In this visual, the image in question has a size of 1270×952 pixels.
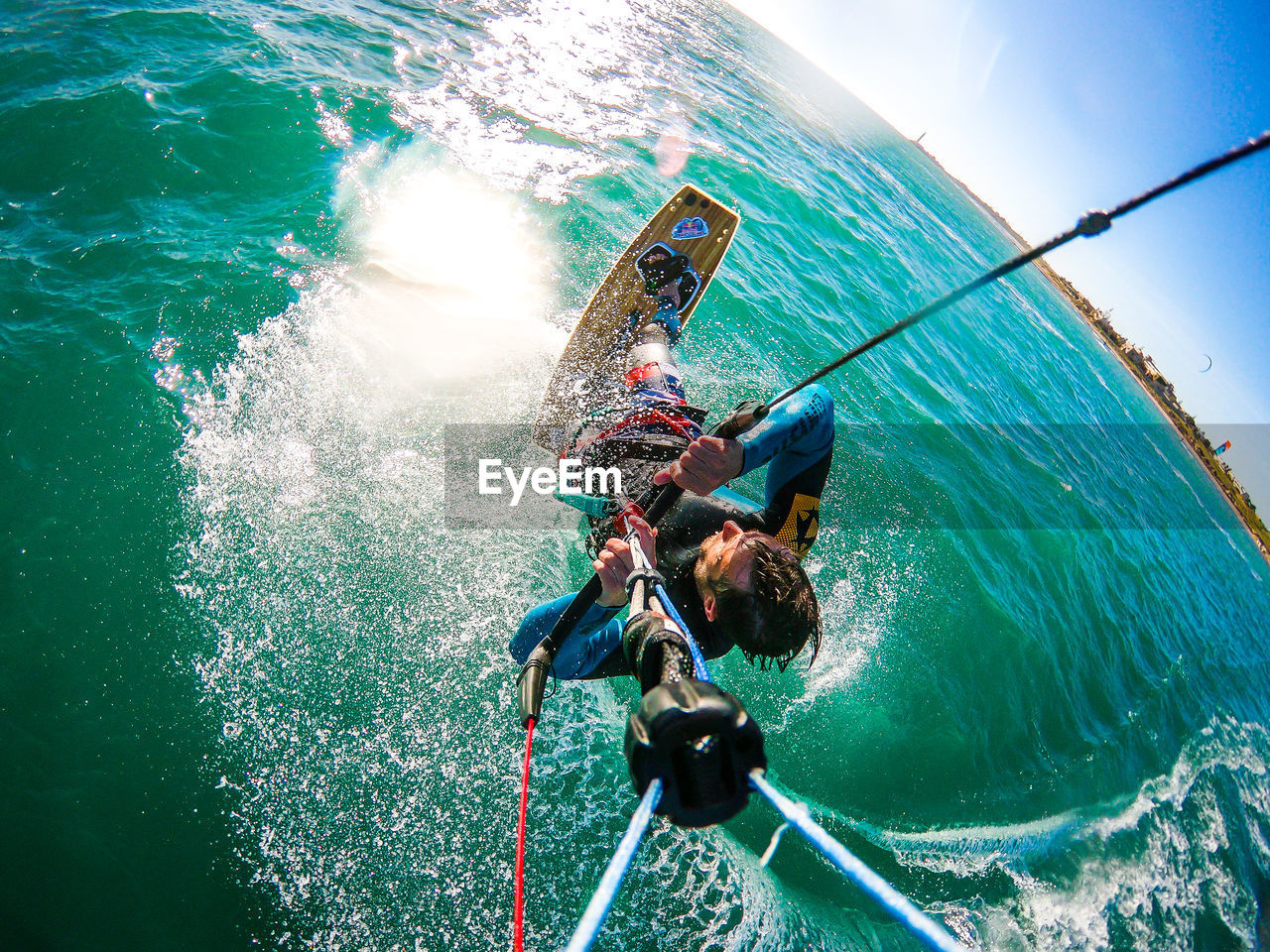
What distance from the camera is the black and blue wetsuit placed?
3072 millimetres

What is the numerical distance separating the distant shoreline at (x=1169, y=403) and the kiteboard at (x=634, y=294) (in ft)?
83.4

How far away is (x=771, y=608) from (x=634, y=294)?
4.46 m

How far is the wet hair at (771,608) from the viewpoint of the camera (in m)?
2.25

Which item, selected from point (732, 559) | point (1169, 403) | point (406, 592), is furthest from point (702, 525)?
point (1169, 403)

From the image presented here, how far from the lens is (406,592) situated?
163 inches

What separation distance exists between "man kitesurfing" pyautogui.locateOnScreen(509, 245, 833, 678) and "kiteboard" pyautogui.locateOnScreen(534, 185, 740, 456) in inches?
10.4

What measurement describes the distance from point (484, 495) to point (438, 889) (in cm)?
297

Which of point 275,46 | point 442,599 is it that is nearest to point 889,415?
point 442,599

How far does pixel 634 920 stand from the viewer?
3234mm

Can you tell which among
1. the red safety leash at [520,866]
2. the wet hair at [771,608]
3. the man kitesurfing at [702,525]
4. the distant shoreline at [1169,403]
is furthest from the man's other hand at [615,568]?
the distant shoreline at [1169,403]

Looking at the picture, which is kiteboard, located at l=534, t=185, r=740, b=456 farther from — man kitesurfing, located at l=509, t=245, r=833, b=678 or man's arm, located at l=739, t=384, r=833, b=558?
man's arm, located at l=739, t=384, r=833, b=558

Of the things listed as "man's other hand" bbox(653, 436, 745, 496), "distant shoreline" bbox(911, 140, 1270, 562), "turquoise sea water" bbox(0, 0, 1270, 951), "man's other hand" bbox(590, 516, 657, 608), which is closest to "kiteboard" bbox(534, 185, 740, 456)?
"turquoise sea water" bbox(0, 0, 1270, 951)

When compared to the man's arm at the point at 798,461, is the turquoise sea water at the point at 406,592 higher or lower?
lower

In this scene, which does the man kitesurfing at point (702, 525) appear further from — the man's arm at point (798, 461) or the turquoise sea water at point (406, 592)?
the turquoise sea water at point (406, 592)
